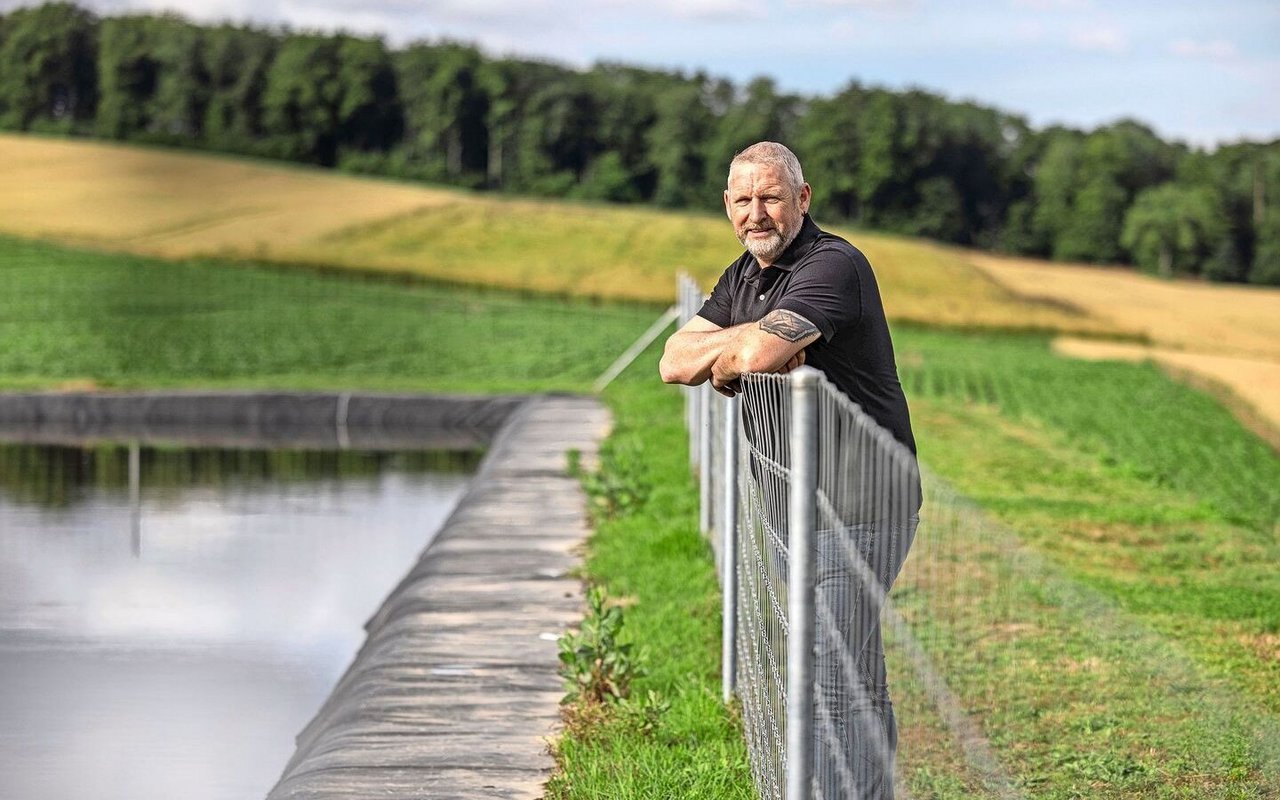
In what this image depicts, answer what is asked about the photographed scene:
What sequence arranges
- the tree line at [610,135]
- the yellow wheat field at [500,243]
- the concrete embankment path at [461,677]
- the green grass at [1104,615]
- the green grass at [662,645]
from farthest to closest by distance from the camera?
the tree line at [610,135], the yellow wheat field at [500,243], the green grass at [1104,615], the concrete embankment path at [461,677], the green grass at [662,645]

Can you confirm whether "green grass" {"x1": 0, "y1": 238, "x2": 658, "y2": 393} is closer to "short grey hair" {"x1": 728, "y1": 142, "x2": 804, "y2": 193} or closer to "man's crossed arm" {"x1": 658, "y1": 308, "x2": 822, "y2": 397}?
"man's crossed arm" {"x1": 658, "y1": 308, "x2": 822, "y2": 397}

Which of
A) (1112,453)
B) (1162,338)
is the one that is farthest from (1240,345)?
(1112,453)

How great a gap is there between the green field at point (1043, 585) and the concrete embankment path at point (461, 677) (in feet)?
0.98

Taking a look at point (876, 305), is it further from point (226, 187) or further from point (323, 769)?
point (226, 187)

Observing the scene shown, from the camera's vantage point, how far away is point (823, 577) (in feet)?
12.7

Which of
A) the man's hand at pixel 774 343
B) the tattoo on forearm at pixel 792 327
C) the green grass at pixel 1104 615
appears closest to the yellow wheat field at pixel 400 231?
the green grass at pixel 1104 615

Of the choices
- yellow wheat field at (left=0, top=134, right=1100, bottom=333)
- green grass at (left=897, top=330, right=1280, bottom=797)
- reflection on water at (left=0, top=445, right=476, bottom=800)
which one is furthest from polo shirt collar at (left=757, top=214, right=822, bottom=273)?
yellow wheat field at (left=0, top=134, right=1100, bottom=333)

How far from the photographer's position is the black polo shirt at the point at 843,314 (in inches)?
153

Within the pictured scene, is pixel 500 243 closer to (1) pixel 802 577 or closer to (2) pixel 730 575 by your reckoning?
(2) pixel 730 575

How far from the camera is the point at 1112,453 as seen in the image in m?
16.4

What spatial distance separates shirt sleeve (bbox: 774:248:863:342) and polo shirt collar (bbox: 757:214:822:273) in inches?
8.6

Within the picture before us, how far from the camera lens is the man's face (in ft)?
13.5

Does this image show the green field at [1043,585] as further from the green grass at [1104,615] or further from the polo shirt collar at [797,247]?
the polo shirt collar at [797,247]

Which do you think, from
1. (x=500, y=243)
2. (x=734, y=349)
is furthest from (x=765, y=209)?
(x=500, y=243)
